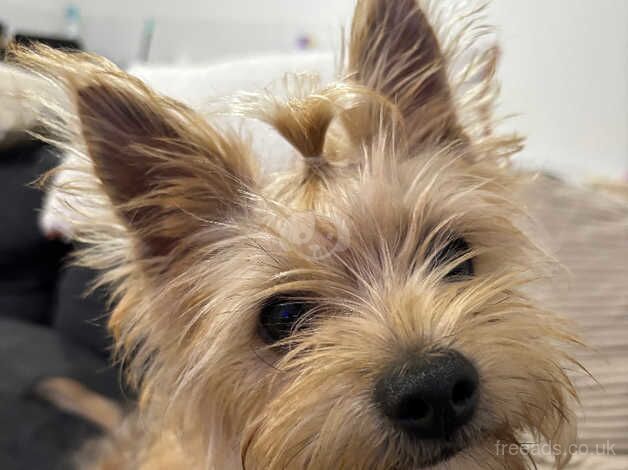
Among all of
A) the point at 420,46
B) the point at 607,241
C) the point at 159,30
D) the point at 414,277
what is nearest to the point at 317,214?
the point at 414,277

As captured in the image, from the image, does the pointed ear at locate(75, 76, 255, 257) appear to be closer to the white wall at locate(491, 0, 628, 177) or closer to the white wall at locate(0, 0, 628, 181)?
the white wall at locate(0, 0, 628, 181)

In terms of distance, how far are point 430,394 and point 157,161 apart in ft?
2.38

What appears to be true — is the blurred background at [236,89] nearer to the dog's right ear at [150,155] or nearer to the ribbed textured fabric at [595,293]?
the ribbed textured fabric at [595,293]

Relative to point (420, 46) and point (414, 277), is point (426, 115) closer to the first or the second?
point (420, 46)

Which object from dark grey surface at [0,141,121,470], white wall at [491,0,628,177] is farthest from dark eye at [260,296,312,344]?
white wall at [491,0,628,177]

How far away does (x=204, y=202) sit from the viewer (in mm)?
1290

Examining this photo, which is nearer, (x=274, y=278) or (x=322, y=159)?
(x=274, y=278)

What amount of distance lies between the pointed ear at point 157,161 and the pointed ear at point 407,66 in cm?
34

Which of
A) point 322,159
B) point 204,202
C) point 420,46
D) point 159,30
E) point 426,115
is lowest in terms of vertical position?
point 159,30

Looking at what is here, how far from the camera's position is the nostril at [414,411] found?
3.03 feet

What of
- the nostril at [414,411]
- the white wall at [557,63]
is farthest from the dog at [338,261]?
the white wall at [557,63]

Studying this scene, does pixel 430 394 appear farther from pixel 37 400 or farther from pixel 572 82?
pixel 572 82

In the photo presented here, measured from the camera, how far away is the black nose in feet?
3.01

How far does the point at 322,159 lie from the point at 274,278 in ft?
0.99
